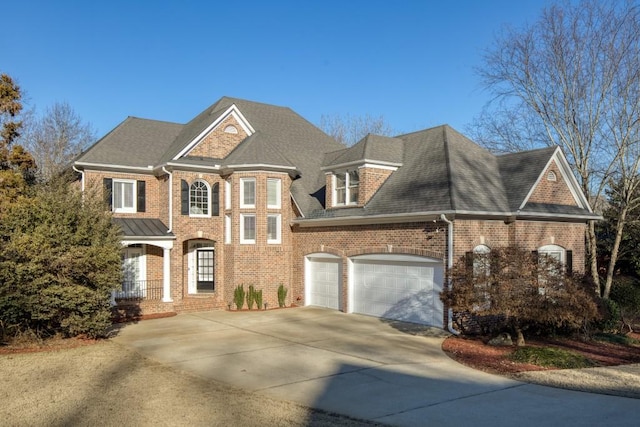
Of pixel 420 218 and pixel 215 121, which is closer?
pixel 420 218

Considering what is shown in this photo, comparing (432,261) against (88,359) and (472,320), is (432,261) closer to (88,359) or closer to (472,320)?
(472,320)

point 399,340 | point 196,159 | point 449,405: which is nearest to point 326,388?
point 449,405

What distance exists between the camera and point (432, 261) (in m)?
16.2

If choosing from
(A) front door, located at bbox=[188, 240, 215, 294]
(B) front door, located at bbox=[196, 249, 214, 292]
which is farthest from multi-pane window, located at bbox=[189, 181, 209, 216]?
(B) front door, located at bbox=[196, 249, 214, 292]

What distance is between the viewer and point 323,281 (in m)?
21.1

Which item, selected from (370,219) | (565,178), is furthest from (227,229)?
(565,178)

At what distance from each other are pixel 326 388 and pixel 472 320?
764 centimetres

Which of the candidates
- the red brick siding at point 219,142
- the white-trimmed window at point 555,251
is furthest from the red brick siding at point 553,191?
the red brick siding at point 219,142

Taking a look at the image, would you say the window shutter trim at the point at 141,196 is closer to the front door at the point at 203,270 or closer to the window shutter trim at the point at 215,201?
the window shutter trim at the point at 215,201

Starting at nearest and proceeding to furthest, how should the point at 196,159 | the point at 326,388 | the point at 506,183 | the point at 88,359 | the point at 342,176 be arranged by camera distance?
the point at 326,388, the point at 88,359, the point at 506,183, the point at 342,176, the point at 196,159

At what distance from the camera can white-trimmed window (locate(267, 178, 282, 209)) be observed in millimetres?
21281

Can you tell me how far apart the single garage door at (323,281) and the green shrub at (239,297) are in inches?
110

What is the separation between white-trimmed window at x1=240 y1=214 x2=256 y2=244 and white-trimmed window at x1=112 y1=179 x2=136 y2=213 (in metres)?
4.63

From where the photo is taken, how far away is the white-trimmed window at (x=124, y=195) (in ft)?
69.5
